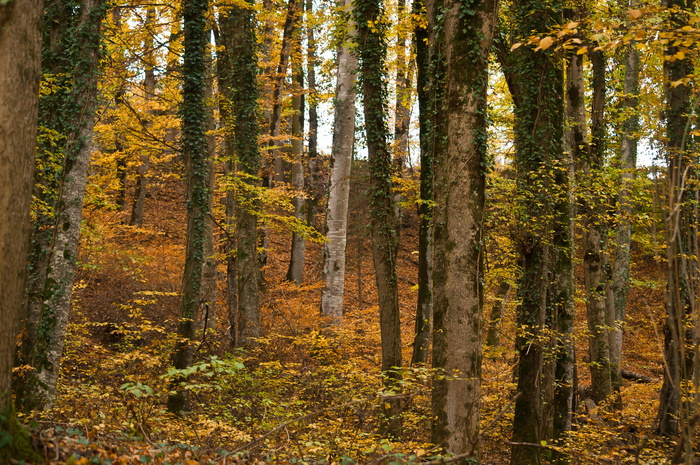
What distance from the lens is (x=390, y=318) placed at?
30.5 ft

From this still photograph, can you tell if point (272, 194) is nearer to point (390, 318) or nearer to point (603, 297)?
point (390, 318)

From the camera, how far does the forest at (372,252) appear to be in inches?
167

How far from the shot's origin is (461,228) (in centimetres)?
571

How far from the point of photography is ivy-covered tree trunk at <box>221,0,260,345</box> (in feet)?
41.7

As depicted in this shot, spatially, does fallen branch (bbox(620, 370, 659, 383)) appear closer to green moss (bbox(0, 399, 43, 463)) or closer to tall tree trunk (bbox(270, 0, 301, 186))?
tall tree trunk (bbox(270, 0, 301, 186))

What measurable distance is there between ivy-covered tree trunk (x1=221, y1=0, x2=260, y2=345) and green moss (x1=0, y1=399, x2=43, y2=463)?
30.7 ft

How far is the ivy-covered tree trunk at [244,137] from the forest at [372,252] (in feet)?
0.18

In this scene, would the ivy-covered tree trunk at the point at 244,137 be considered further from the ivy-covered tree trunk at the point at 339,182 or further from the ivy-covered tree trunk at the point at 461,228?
the ivy-covered tree trunk at the point at 461,228

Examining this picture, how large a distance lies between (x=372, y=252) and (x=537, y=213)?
150 inches

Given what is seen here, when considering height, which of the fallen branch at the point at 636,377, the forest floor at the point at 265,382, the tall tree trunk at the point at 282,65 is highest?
the tall tree trunk at the point at 282,65

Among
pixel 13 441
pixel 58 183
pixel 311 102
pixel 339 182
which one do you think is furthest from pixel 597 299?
pixel 311 102

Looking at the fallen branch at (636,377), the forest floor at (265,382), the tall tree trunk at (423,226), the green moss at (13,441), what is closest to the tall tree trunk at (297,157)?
the forest floor at (265,382)

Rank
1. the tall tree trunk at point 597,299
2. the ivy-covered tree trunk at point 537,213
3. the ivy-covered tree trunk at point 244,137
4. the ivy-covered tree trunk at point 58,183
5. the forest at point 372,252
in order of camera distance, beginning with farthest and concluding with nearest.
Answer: the ivy-covered tree trunk at point 244,137, the tall tree trunk at point 597,299, the ivy-covered tree trunk at point 537,213, the ivy-covered tree trunk at point 58,183, the forest at point 372,252

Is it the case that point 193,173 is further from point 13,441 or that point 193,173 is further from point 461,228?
point 13,441
